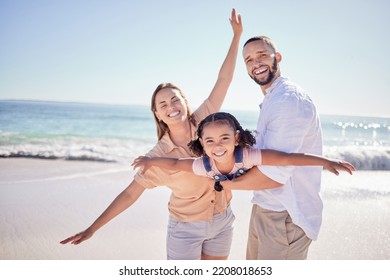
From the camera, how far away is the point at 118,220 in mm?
4836

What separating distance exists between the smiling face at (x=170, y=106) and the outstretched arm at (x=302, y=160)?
732 mm

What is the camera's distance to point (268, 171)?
2076 millimetres

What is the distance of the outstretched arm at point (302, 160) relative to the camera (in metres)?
2.01

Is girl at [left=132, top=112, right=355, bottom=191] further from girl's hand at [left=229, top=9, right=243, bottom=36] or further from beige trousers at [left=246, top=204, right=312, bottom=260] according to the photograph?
girl's hand at [left=229, top=9, right=243, bottom=36]

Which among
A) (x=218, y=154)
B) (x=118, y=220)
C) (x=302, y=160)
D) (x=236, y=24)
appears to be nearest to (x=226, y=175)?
(x=218, y=154)

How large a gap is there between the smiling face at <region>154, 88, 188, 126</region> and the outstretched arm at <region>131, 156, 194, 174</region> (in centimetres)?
28

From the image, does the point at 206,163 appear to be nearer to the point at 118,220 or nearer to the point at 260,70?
the point at 260,70

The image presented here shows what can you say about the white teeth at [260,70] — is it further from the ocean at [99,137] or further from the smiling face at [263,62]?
the ocean at [99,137]

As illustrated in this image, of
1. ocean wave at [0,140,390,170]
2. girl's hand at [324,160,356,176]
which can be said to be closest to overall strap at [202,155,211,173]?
girl's hand at [324,160,356,176]

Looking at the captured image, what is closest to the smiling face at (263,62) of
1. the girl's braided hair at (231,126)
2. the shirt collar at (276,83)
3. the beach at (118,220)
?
the shirt collar at (276,83)

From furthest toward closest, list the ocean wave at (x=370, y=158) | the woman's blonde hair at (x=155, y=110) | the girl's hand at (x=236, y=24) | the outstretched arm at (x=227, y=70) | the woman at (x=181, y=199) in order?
the ocean wave at (x=370, y=158)
the girl's hand at (x=236, y=24)
the outstretched arm at (x=227, y=70)
the woman's blonde hair at (x=155, y=110)
the woman at (x=181, y=199)

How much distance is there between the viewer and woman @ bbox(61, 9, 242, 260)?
251cm
